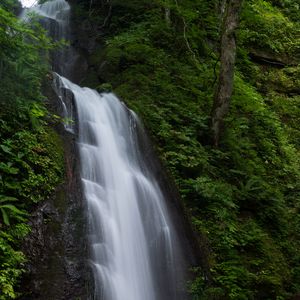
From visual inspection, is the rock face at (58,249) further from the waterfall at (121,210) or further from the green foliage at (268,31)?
the green foliage at (268,31)

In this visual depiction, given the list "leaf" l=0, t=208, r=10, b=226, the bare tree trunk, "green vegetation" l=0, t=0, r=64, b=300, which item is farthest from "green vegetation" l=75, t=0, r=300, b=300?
"leaf" l=0, t=208, r=10, b=226

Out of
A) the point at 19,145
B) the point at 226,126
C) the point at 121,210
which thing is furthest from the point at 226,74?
the point at 19,145

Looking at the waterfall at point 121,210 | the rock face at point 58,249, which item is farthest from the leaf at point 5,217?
the waterfall at point 121,210

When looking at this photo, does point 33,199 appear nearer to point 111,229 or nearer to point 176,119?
point 111,229

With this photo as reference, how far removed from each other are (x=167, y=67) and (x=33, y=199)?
7149mm

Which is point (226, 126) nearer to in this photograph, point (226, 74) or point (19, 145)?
point (226, 74)

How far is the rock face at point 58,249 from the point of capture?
4.25 m

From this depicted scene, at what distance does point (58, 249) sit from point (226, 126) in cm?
598

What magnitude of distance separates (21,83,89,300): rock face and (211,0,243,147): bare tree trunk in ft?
15.3

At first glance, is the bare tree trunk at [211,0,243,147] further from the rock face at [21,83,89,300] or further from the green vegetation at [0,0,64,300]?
the rock face at [21,83,89,300]

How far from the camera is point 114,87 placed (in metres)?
10.4

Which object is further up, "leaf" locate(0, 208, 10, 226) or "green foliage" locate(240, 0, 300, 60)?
"green foliage" locate(240, 0, 300, 60)

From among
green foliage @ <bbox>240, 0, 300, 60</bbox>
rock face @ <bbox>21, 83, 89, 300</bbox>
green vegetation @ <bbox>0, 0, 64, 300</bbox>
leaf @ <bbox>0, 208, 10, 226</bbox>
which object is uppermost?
green foliage @ <bbox>240, 0, 300, 60</bbox>

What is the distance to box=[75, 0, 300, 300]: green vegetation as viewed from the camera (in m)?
7.24
